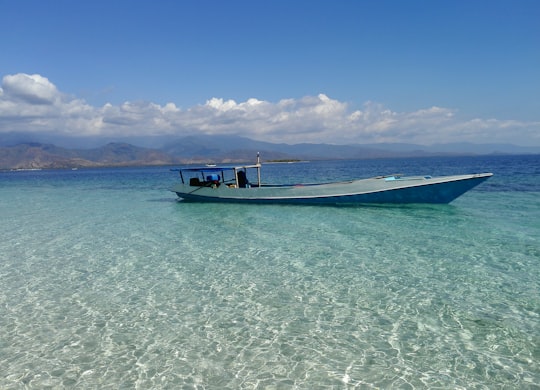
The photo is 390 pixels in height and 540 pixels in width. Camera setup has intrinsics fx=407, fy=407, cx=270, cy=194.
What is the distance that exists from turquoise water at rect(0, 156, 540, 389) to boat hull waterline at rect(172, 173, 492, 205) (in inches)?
228

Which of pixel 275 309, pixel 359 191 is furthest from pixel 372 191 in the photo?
pixel 275 309

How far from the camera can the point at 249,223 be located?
20.0 metres

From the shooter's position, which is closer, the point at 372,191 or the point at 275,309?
the point at 275,309

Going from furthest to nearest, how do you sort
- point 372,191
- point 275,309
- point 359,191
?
point 359,191 < point 372,191 < point 275,309

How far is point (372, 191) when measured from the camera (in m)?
23.9

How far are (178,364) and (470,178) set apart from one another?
68.2ft

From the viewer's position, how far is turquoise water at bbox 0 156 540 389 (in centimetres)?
609

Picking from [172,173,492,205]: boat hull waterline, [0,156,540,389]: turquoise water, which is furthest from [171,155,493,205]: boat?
[0,156,540,389]: turquoise water

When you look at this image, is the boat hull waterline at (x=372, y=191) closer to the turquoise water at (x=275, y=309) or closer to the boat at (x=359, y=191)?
the boat at (x=359, y=191)

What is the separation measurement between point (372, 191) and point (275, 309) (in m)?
16.7

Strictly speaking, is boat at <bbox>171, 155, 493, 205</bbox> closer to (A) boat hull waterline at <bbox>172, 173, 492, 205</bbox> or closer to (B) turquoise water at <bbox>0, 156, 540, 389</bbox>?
(A) boat hull waterline at <bbox>172, 173, 492, 205</bbox>

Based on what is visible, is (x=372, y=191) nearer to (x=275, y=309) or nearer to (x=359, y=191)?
(x=359, y=191)

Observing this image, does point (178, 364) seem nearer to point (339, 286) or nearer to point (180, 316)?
point (180, 316)

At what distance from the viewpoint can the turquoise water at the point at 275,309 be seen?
609 cm
